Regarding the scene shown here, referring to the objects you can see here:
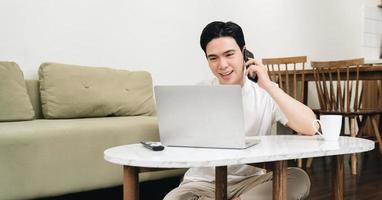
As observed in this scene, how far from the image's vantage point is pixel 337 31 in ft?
16.5

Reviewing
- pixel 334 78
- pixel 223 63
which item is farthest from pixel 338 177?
pixel 334 78

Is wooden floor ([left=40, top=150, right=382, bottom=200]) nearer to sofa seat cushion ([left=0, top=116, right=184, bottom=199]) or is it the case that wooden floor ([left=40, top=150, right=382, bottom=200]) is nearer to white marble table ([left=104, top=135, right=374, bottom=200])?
sofa seat cushion ([left=0, top=116, right=184, bottom=199])

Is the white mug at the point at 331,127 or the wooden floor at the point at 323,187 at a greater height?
the white mug at the point at 331,127

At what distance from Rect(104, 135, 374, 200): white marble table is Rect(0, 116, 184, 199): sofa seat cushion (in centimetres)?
95

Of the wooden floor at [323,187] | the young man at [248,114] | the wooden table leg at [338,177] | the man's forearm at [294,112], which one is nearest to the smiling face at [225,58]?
the young man at [248,114]

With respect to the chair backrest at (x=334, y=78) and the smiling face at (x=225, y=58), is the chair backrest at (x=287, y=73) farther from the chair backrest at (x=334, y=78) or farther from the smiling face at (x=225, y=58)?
the smiling face at (x=225, y=58)

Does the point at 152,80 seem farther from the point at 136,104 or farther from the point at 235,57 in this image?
the point at 235,57

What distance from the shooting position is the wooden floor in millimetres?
2504

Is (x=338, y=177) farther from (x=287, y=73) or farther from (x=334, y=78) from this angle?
(x=334, y=78)

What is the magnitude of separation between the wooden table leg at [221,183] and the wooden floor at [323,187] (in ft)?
3.70

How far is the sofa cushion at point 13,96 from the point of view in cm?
236

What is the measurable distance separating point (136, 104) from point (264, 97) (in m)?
1.42

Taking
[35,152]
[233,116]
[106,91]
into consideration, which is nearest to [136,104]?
[106,91]

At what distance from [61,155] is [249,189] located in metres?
1.06
